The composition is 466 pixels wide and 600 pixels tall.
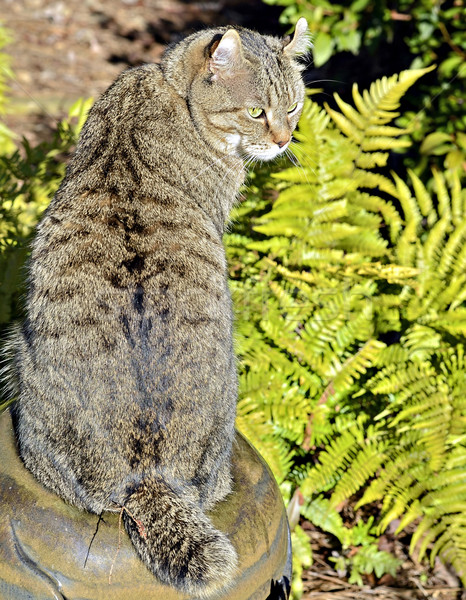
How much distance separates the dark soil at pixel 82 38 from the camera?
7879 mm

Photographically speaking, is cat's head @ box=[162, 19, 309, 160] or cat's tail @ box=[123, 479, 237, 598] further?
cat's head @ box=[162, 19, 309, 160]

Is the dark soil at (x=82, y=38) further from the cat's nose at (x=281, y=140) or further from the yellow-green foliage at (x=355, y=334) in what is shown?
the cat's nose at (x=281, y=140)

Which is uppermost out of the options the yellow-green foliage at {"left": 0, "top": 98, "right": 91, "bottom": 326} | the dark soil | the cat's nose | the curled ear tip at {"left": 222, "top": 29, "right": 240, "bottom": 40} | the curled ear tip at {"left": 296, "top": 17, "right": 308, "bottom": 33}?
the curled ear tip at {"left": 222, "top": 29, "right": 240, "bottom": 40}

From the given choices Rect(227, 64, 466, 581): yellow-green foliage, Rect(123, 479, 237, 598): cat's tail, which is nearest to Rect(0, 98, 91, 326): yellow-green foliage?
Rect(227, 64, 466, 581): yellow-green foliage

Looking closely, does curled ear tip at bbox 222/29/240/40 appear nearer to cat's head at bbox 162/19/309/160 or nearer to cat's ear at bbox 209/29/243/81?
cat's ear at bbox 209/29/243/81

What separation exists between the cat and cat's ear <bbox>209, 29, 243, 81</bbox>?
0.5 inches

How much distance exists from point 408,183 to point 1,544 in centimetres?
398

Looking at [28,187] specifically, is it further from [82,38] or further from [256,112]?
[82,38]

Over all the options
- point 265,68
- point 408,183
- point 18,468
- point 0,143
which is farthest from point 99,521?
point 0,143

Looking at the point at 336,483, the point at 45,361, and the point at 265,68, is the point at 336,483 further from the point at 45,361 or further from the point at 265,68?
the point at 265,68

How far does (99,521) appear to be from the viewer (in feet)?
8.23

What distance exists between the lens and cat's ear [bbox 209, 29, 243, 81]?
306 cm

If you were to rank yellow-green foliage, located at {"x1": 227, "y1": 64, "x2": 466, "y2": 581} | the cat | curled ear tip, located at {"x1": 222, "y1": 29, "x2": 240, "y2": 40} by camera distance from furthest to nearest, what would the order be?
yellow-green foliage, located at {"x1": 227, "y1": 64, "x2": 466, "y2": 581}, curled ear tip, located at {"x1": 222, "y1": 29, "x2": 240, "y2": 40}, the cat

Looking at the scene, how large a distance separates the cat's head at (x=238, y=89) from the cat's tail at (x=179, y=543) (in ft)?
5.58
